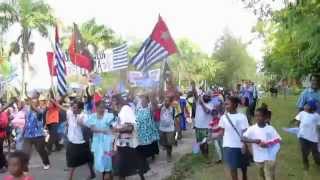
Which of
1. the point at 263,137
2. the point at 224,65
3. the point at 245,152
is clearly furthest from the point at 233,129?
the point at 224,65

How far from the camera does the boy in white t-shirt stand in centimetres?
843

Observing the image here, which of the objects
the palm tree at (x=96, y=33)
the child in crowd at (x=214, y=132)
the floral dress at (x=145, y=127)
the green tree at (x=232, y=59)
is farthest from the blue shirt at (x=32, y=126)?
the green tree at (x=232, y=59)

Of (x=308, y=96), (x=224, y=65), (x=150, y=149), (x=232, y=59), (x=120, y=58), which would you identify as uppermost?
(x=232, y=59)

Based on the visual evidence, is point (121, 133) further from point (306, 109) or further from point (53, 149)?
point (53, 149)

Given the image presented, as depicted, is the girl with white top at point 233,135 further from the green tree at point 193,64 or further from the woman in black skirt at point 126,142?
the green tree at point 193,64

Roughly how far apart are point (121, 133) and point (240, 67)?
77.3 meters

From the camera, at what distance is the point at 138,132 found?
13.0 meters

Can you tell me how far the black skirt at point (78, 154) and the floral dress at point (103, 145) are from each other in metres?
0.92

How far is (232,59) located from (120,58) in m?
69.8

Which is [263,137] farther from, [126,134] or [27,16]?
[27,16]

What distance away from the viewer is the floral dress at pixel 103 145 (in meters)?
10.9

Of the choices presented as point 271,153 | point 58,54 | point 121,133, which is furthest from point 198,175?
point 58,54

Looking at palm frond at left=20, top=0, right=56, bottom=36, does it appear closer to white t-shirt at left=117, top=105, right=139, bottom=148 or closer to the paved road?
the paved road

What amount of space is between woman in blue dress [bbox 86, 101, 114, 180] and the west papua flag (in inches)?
176
